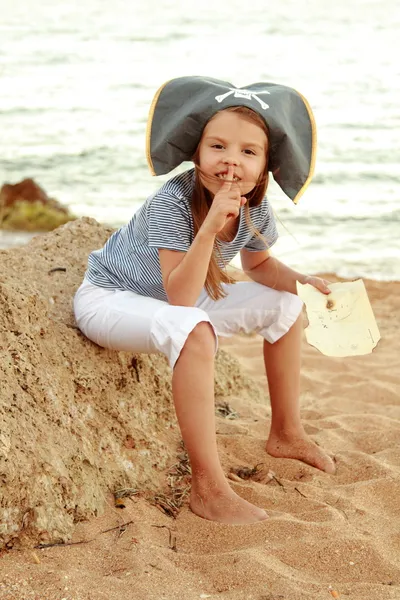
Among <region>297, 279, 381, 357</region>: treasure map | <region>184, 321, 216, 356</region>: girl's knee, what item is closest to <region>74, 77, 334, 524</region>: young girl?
<region>184, 321, 216, 356</region>: girl's knee

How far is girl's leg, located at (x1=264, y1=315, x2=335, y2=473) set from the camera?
3295mm

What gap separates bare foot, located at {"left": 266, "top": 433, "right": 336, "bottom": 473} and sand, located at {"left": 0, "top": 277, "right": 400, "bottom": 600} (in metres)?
0.03

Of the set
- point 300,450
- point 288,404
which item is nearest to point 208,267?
point 288,404

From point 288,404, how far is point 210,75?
14.8 meters

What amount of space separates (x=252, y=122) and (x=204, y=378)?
929 millimetres

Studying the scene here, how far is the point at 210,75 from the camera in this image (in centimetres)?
1723

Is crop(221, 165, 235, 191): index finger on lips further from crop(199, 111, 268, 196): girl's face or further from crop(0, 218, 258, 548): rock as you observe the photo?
crop(0, 218, 258, 548): rock

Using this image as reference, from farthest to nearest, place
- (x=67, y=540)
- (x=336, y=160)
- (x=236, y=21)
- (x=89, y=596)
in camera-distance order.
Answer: (x=236, y=21), (x=336, y=160), (x=67, y=540), (x=89, y=596)

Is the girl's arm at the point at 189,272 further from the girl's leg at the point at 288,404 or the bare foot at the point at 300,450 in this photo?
the bare foot at the point at 300,450

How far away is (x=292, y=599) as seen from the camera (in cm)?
225

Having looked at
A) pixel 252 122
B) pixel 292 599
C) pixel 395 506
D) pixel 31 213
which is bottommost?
pixel 31 213

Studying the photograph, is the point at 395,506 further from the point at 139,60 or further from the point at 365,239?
the point at 139,60

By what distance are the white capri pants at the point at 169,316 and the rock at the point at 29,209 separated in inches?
231

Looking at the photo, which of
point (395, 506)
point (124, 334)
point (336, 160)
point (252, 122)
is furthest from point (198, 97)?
point (336, 160)
